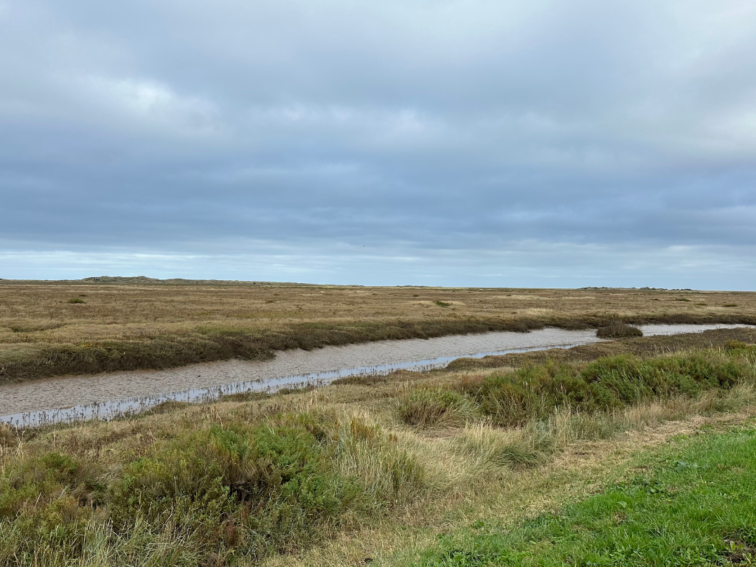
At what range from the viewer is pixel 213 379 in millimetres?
22094

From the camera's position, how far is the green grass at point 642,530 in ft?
15.5

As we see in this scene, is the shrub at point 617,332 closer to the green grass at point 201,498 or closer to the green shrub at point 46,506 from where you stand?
the green grass at point 201,498

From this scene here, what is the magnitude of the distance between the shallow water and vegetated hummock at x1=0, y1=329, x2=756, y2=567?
6554mm

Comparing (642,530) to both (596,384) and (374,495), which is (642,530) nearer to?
(374,495)

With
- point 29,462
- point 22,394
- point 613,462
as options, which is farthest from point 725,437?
point 22,394

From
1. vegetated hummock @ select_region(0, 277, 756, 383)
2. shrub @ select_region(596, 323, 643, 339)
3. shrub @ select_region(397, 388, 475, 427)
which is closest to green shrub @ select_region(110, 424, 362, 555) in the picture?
shrub @ select_region(397, 388, 475, 427)

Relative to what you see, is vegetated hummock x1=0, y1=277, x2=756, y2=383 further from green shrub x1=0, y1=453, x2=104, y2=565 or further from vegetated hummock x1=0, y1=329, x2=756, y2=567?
green shrub x1=0, y1=453, x2=104, y2=565

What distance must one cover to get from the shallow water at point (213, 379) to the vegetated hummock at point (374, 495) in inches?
258

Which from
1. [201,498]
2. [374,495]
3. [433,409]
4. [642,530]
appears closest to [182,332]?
[433,409]

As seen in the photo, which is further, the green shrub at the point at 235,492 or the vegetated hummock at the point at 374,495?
the green shrub at the point at 235,492

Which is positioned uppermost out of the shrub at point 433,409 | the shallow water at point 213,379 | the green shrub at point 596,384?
the green shrub at point 596,384

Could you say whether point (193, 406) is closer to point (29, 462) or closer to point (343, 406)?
point (343, 406)

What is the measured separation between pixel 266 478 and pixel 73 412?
1285cm

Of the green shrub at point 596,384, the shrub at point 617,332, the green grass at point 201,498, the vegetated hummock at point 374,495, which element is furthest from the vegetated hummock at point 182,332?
the green grass at point 201,498
